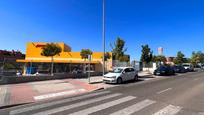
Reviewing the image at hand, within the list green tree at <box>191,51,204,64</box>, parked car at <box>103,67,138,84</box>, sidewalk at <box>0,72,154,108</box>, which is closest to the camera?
sidewalk at <box>0,72,154,108</box>

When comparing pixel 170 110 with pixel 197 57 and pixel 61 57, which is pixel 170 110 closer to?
pixel 61 57

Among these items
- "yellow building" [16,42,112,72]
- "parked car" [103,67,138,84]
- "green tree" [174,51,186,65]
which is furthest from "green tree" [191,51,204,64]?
"parked car" [103,67,138,84]

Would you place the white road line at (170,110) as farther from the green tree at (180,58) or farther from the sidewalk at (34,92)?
the green tree at (180,58)

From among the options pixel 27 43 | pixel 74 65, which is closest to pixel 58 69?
pixel 74 65

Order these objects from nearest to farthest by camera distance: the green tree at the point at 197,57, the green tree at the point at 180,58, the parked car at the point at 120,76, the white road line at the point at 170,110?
1. the white road line at the point at 170,110
2. the parked car at the point at 120,76
3. the green tree at the point at 180,58
4. the green tree at the point at 197,57

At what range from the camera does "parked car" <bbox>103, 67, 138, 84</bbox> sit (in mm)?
20156

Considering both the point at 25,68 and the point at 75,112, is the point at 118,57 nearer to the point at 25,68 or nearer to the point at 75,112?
the point at 25,68

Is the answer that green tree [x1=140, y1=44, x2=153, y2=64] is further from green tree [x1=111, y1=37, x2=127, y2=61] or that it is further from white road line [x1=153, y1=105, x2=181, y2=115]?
white road line [x1=153, y1=105, x2=181, y2=115]

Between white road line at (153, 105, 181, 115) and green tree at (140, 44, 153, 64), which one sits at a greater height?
green tree at (140, 44, 153, 64)

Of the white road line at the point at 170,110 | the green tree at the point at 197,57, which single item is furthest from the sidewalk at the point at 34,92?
the green tree at the point at 197,57

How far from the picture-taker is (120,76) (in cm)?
2070

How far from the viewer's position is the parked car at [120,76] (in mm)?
20156

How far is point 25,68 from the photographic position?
35438 millimetres

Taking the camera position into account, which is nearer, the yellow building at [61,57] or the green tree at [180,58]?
the yellow building at [61,57]
